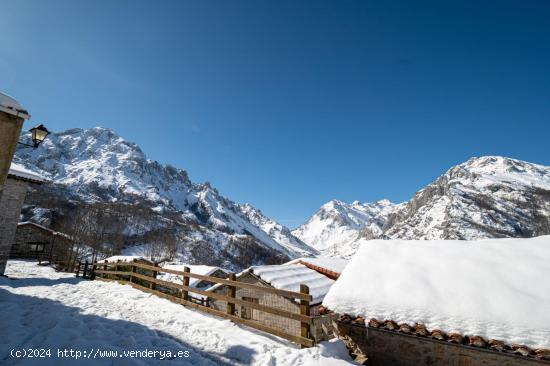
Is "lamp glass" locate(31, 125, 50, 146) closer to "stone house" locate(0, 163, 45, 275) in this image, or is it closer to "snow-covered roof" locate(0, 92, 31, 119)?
"snow-covered roof" locate(0, 92, 31, 119)

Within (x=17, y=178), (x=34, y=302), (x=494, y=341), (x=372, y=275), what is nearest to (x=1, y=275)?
(x=17, y=178)

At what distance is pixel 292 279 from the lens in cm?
1406

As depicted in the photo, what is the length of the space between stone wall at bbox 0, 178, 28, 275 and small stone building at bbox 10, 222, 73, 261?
21381 mm

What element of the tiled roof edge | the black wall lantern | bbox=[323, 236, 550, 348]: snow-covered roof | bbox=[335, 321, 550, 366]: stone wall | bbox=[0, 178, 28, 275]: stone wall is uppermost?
the black wall lantern

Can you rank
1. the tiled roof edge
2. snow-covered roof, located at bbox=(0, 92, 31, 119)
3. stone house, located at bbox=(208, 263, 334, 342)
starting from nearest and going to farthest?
the tiled roof edge
snow-covered roof, located at bbox=(0, 92, 31, 119)
stone house, located at bbox=(208, 263, 334, 342)

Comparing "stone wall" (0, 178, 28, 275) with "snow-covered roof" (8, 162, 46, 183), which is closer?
"stone wall" (0, 178, 28, 275)

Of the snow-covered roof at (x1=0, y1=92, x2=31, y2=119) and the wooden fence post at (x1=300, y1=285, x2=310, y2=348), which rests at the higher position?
the snow-covered roof at (x1=0, y1=92, x2=31, y2=119)

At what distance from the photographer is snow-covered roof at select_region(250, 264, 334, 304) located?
1312 cm

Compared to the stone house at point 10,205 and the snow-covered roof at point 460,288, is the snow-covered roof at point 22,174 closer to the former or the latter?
the stone house at point 10,205

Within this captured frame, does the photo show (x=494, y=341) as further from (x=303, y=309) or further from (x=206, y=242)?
(x=206, y=242)

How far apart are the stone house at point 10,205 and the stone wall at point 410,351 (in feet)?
55.0

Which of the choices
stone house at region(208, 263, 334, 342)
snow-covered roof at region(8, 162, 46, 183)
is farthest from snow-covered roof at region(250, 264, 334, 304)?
snow-covered roof at region(8, 162, 46, 183)

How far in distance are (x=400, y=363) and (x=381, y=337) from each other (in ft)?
1.75

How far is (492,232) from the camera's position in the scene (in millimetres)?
171125
